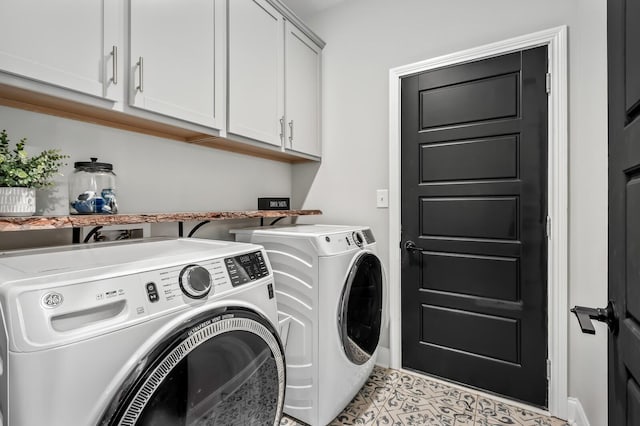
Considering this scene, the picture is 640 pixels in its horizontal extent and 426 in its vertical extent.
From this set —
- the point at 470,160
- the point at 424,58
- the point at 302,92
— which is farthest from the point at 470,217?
the point at 302,92

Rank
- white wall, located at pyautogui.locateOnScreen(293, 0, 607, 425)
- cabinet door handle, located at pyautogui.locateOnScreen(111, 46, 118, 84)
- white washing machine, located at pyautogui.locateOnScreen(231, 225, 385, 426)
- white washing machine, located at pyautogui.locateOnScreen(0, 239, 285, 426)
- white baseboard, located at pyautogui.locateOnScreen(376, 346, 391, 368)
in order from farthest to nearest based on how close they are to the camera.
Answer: white baseboard, located at pyautogui.locateOnScreen(376, 346, 391, 368) < white washing machine, located at pyautogui.locateOnScreen(231, 225, 385, 426) < white wall, located at pyautogui.locateOnScreen(293, 0, 607, 425) < cabinet door handle, located at pyautogui.locateOnScreen(111, 46, 118, 84) < white washing machine, located at pyautogui.locateOnScreen(0, 239, 285, 426)

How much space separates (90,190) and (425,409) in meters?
1.98

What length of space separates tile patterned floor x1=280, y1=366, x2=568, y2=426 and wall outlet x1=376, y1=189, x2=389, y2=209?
3.79 ft

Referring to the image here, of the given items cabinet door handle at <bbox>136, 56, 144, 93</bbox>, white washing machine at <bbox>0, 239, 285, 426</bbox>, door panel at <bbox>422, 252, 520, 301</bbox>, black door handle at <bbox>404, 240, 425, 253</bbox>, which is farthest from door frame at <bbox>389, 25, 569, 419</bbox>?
cabinet door handle at <bbox>136, 56, 144, 93</bbox>

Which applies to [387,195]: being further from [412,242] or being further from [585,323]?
[585,323]

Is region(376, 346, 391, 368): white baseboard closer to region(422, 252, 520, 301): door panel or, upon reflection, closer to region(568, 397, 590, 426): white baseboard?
region(422, 252, 520, 301): door panel

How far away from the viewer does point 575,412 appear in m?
1.66

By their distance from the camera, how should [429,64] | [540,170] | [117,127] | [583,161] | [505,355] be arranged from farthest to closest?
[429,64]
[505,355]
[540,170]
[583,161]
[117,127]

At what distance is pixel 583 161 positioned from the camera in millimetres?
1609

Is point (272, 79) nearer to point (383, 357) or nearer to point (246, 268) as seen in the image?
point (246, 268)

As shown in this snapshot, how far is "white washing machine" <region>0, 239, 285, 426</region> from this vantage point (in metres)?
0.61

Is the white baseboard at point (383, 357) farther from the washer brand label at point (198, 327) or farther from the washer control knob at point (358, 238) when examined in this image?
the washer brand label at point (198, 327)

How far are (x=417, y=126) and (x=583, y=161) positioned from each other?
91cm

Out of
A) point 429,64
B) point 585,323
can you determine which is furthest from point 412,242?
point 585,323
